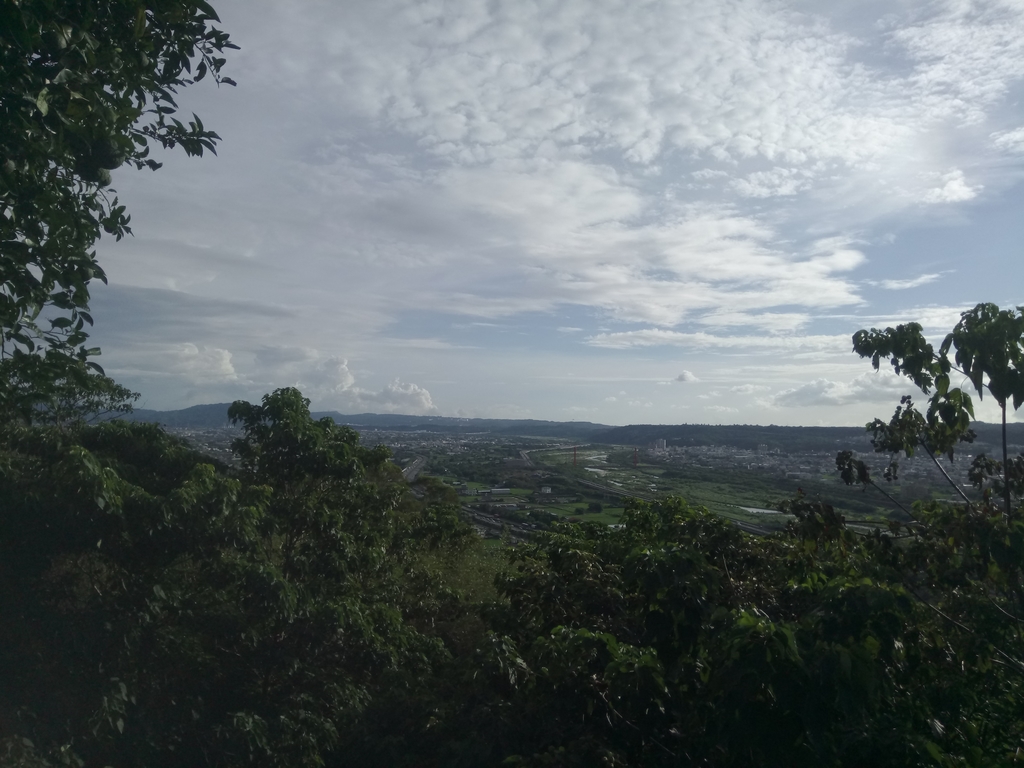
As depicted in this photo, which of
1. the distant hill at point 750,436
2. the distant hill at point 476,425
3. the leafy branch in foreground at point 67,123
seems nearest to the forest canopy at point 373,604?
the leafy branch in foreground at point 67,123

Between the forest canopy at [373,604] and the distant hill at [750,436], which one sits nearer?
the forest canopy at [373,604]

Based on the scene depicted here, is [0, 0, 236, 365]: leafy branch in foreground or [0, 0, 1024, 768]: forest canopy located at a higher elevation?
[0, 0, 236, 365]: leafy branch in foreground

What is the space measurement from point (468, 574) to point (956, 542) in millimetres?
11589

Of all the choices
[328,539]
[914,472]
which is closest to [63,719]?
[328,539]

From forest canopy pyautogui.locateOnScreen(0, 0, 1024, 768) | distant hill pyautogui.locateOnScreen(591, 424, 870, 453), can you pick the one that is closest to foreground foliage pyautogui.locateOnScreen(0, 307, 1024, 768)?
forest canopy pyautogui.locateOnScreen(0, 0, 1024, 768)

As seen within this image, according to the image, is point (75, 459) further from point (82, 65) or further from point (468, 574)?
point (468, 574)

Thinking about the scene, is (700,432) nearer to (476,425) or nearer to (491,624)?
(491,624)

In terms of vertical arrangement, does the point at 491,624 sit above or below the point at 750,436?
below

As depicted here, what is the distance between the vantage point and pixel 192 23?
4445 mm

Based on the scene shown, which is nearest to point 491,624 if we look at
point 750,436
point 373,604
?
point 373,604

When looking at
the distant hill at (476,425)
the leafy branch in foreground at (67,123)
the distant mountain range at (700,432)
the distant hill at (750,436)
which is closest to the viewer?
the leafy branch in foreground at (67,123)

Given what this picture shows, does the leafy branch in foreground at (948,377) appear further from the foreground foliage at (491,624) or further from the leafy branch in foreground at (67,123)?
the leafy branch in foreground at (67,123)

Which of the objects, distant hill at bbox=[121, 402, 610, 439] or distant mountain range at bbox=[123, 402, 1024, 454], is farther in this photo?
distant hill at bbox=[121, 402, 610, 439]

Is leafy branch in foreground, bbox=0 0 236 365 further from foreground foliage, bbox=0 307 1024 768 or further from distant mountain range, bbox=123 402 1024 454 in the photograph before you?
distant mountain range, bbox=123 402 1024 454
